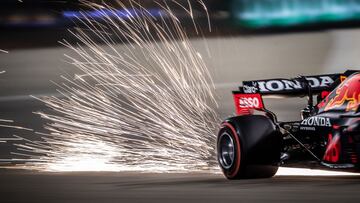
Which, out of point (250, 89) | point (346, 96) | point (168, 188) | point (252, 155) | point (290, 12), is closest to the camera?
point (168, 188)

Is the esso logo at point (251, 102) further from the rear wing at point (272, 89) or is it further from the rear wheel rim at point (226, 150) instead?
the rear wheel rim at point (226, 150)

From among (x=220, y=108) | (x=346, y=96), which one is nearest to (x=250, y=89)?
(x=346, y=96)

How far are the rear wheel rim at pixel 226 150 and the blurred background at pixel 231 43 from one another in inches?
285

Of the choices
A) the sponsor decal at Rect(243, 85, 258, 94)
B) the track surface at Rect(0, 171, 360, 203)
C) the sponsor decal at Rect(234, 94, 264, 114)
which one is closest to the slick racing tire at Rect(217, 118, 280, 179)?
the track surface at Rect(0, 171, 360, 203)

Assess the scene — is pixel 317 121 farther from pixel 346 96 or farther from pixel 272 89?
pixel 272 89

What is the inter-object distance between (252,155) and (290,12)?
966 inches

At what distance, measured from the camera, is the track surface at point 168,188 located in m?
9.70

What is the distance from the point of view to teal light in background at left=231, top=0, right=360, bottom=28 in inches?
1300

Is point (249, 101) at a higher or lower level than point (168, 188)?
higher

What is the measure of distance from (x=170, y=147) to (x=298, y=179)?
8.19 feet

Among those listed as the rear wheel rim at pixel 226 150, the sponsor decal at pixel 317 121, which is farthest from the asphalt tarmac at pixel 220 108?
the sponsor decal at pixel 317 121

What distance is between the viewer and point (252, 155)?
1120cm

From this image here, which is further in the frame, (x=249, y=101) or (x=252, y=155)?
(x=249, y=101)

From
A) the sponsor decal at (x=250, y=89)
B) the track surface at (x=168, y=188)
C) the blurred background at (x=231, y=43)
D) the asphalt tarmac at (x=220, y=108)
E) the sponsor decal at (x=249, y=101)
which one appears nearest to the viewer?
the track surface at (x=168, y=188)
